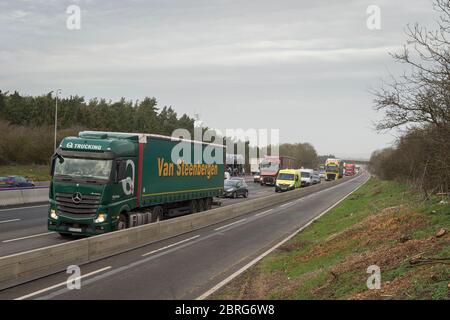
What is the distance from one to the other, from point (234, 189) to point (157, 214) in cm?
2012

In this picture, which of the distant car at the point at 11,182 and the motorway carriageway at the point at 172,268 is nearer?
the motorway carriageway at the point at 172,268

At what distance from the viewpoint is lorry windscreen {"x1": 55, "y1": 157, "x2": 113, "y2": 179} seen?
15.5 meters

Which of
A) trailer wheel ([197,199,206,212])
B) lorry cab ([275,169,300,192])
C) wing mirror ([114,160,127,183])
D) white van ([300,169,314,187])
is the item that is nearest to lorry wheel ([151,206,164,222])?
wing mirror ([114,160,127,183])

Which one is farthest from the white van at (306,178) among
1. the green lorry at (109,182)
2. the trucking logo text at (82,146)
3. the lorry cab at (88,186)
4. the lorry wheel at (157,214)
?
the trucking logo text at (82,146)

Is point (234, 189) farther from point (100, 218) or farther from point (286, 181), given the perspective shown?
point (100, 218)

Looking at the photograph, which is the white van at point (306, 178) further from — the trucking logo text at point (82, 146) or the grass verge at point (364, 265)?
the trucking logo text at point (82, 146)

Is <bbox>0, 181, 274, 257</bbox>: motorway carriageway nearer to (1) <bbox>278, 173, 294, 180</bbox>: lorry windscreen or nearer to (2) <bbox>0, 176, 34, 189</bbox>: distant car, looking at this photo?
(2) <bbox>0, 176, 34, 189</bbox>: distant car

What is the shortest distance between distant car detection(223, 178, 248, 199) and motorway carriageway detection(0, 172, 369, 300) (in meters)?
17.7

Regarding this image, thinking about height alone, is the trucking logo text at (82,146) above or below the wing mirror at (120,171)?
above

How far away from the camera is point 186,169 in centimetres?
2242

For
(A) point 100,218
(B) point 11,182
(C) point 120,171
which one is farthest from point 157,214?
→ (B) point 11,182

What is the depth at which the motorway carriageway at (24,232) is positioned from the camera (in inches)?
587

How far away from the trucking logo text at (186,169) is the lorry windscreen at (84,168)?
3.76m
